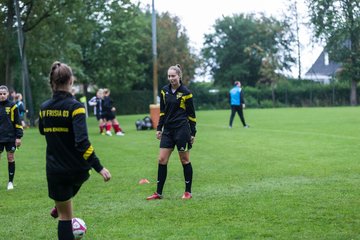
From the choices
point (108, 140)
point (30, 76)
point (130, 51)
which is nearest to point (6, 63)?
point (30, 76)

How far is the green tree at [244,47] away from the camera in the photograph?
82.4 metres

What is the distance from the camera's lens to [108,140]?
2322 cm

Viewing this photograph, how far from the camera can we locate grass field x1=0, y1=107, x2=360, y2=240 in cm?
741

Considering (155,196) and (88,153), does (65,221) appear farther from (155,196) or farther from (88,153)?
(155,196)

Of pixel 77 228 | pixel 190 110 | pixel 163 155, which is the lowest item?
pixel 77 228

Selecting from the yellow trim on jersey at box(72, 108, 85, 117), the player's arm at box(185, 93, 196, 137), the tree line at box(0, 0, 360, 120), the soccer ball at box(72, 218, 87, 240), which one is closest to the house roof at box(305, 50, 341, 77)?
the tree line at box(0, 0, 360, 120)

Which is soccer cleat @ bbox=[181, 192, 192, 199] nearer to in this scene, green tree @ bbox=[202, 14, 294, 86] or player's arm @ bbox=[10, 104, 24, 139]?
player's arm @ bbox=[10, 104, 24, 139]

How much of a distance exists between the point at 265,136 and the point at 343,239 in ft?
50.0

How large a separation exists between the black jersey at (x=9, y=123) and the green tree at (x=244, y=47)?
6795 cm

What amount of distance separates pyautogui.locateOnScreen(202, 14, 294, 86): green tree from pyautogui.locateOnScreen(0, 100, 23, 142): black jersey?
6795cm

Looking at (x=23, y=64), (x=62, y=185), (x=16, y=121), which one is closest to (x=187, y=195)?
(x=16, y=121)

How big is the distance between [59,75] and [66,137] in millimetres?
605

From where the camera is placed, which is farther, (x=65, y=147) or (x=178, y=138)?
(x=178, y=138)

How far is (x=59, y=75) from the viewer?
584 cm
